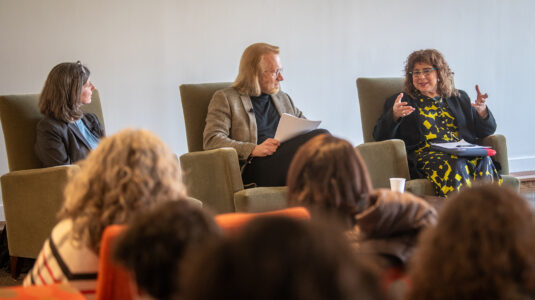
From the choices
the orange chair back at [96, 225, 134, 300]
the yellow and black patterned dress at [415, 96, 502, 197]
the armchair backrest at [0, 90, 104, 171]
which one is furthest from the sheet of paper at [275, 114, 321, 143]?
the orange chair back at [96, 225, 134, 300]

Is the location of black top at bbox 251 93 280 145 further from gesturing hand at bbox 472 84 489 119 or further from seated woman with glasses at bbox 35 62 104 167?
gesturing hand at bbox 472 84 489 119

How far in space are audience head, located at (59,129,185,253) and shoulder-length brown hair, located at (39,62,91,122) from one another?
77.0 inches

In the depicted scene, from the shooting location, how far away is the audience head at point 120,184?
138cm

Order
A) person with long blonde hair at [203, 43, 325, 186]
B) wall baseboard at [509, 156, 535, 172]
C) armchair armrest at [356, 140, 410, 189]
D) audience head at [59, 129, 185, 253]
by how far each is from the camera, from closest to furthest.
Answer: audience head at [59, 129, 185, 253] → person with long blonde hair at [203, 43, 325, 186] → armchair armrest at [356, 140, 410, 189] → wall baseboard at [509, 156, 535, 172]

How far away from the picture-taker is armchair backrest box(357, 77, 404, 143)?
3.97 meters

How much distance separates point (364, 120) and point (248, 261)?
3.44 meters

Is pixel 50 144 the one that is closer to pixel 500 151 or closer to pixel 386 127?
pixel 386 127

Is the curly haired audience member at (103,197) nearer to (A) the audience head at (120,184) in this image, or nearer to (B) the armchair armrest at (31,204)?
(A) the audience head at (120,184)

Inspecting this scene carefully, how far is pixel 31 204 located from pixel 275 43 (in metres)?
2.29

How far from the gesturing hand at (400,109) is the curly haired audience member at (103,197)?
2461 mm

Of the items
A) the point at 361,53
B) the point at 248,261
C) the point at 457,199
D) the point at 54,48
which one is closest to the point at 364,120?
the point at 361,53

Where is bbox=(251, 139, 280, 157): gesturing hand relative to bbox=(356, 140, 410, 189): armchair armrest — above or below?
above

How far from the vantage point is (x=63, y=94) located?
329 cm

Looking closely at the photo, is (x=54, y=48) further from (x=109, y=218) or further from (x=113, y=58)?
(x=109, y=218)
